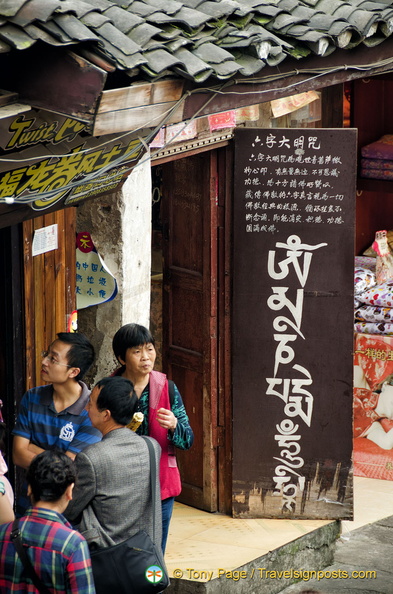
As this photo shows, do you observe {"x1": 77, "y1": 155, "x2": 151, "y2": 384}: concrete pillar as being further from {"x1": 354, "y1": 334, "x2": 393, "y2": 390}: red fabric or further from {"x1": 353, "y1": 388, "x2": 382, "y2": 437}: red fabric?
{"x1": 353, "y1": 388, "x2": 382, "y2": 437}: red fabric

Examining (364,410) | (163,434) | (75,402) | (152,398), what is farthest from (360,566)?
(75,402)

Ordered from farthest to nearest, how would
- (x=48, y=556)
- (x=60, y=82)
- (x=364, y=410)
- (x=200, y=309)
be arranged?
(x=364, y=410), (x=200, y=309), (x=60, y=82), (x=48, y=556)

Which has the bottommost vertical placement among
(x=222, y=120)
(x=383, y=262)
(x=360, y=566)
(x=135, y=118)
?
(x=360, y=566)

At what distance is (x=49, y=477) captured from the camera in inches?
183

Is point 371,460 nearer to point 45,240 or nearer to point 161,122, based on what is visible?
point 45,240

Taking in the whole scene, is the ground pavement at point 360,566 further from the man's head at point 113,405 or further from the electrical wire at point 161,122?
the electrical wire at point 161,122

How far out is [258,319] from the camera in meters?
8.59

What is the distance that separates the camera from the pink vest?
6398 millimetres

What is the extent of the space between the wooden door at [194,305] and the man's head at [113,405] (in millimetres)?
3293

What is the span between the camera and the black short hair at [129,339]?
6344 mm

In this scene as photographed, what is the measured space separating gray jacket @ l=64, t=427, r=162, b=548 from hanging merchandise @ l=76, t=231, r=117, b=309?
2313 millimetres

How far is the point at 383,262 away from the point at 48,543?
6.73 meters

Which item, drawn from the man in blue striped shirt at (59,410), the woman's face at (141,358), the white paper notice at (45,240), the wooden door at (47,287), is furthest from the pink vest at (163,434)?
the white paper notice at (45,240)

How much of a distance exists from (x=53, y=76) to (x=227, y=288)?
396 centimetres
